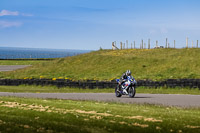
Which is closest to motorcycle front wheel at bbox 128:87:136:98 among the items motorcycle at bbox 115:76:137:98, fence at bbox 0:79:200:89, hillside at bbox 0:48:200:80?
motorcycle at bbox 115:76:137:98

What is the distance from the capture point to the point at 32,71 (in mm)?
47938

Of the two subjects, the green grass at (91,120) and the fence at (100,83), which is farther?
the fence at (100,83)

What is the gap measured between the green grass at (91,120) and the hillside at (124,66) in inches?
864

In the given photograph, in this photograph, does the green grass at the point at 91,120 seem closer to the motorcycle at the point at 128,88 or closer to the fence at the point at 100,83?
the motorcycle at the point at 128,88

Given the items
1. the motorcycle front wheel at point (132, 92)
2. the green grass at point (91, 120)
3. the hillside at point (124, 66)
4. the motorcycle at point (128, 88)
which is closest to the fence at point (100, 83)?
the hillside at point (124, 66)

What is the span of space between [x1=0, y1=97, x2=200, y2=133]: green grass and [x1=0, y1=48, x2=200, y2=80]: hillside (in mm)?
21954

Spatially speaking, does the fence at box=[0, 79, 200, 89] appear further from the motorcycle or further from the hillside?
the motorcycle

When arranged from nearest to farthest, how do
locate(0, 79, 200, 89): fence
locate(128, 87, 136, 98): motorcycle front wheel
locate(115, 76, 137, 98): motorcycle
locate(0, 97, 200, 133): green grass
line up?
locate(0, 97, 200, 133): green grass → locate(115, 76, 137, 98): motorcycle → locate(128, 87, 136, 98): motorcycle front wheel → locate(0, 79, 200, 89): fence

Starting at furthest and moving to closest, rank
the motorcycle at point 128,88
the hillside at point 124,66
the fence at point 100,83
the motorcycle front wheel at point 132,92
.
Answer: the hillside at point 124,66 → the fence at point 100,83 → the motorcycle front wheel at point 132,92 → the motorcycle at point 128,88

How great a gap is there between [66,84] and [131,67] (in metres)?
13.4

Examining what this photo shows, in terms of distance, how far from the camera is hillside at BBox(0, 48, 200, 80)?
→ 129 feet

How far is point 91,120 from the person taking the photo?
40.8 ft

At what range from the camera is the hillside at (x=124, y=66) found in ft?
129

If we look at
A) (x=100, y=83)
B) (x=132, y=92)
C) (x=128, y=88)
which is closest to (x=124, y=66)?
(x=100, y=83)
